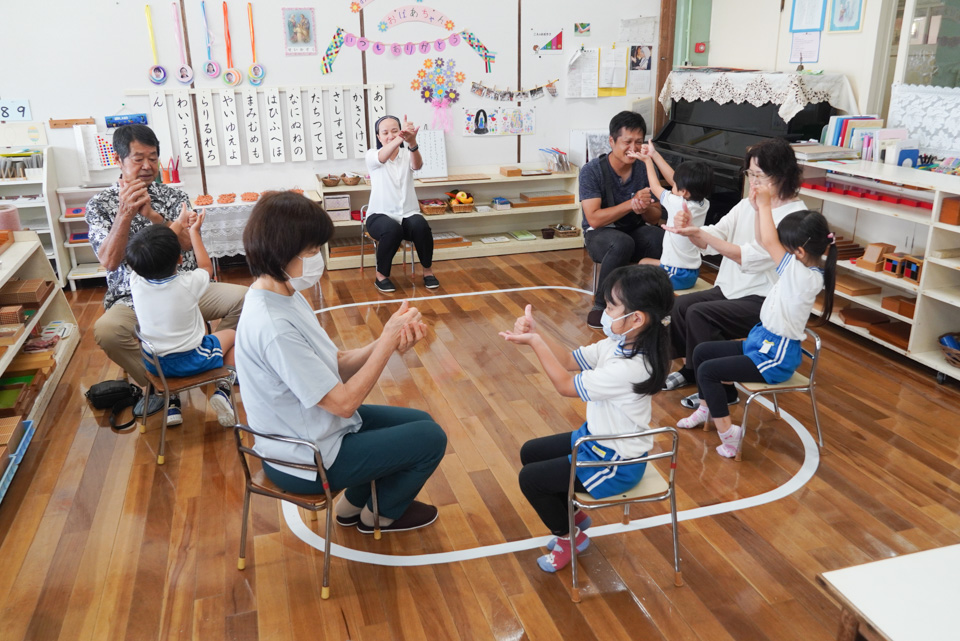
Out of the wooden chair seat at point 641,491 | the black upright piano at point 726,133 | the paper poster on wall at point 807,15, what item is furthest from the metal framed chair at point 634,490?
the paper poster on wall at point 807,15

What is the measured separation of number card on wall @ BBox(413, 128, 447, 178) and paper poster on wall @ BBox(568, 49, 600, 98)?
4.24 ft

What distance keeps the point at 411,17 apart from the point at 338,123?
1103 millimetres

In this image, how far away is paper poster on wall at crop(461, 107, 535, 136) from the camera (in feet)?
22.5

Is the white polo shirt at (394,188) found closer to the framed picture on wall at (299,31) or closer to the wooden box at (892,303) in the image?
the framed picture on wall at (299,31)

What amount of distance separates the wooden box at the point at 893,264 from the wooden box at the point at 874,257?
0.04 meters

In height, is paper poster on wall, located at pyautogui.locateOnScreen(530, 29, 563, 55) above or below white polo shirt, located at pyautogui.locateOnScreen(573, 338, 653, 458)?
above

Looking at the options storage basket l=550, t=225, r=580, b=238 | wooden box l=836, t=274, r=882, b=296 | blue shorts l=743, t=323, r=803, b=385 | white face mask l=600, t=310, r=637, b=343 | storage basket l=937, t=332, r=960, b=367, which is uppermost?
white face mask l=600, t=310, r=637, b=343

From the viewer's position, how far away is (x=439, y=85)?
6684mm

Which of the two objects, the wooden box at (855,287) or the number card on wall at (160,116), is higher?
the number card on wall at (160,116)

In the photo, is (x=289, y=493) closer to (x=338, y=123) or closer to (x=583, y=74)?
(x=338, y=123)

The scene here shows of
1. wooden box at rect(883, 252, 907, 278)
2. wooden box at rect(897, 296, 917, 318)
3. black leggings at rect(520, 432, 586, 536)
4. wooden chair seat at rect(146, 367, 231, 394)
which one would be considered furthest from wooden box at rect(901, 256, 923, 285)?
wooden chair seat at rect(146, 367, 231, 394)

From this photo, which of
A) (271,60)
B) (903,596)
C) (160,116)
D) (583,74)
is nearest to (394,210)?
(271,60)

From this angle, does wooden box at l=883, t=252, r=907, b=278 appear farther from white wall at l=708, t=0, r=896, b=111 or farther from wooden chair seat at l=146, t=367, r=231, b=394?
wooden chair seat at l=146, t=367, r=231, b=394

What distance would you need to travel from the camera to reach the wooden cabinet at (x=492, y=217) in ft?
21.9
